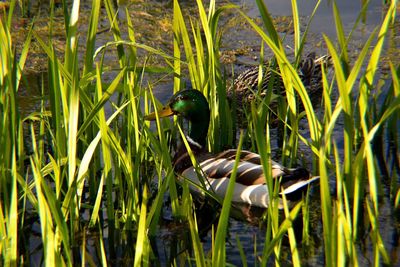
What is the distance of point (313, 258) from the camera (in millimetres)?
4293

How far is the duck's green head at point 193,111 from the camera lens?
566 cm

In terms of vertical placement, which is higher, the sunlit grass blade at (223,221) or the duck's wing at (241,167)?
the sunlit grass blade at (223,221)

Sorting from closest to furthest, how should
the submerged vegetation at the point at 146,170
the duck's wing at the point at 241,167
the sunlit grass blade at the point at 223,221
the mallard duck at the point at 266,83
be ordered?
the sunlit grass blade at the point at 223,221 → the submerged vegetation at the point at 146,170 → the duck's wing at the point at 241,167 → the mallard duck at the point at 266,83

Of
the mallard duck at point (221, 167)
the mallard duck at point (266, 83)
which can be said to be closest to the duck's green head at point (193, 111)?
the mallard duck at point (221, 167)

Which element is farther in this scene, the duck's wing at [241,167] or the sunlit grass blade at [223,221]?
the duck's wing at [241,167]

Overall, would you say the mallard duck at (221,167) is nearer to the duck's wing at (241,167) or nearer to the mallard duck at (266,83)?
the duck's wing at (241,167)

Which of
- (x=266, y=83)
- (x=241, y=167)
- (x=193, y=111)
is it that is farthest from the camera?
(x=266, y=83)

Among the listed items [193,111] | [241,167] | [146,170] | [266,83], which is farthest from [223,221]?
[266,83]

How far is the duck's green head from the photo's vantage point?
5656 mm

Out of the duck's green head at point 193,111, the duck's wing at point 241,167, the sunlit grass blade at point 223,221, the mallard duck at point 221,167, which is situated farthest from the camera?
the duck's green head at point 193,111

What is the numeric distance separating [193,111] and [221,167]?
53cm

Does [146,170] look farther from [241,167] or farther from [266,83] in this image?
[266,83]

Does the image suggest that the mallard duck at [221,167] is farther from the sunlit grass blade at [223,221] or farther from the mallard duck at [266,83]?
the sunlit grass blade at [223,221]

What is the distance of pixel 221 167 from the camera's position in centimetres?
547
